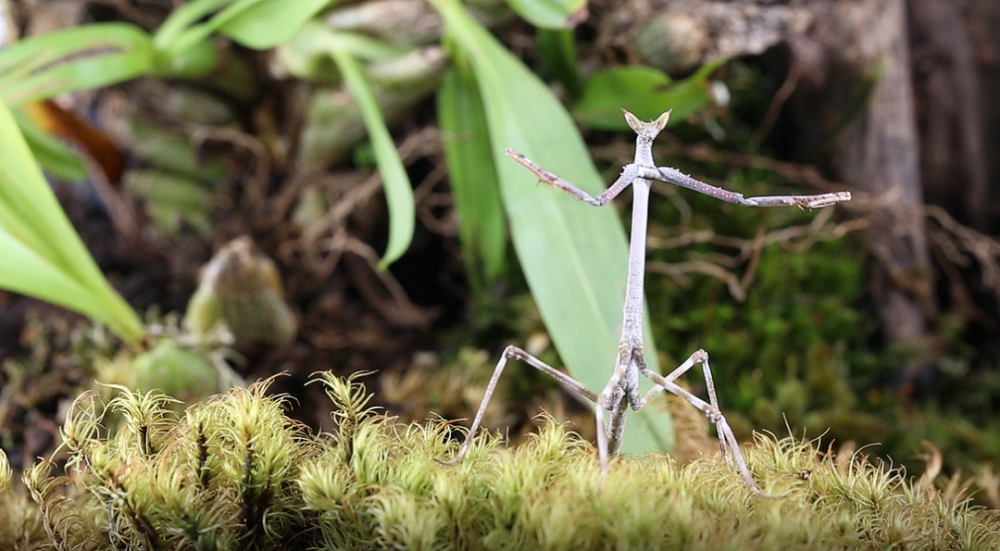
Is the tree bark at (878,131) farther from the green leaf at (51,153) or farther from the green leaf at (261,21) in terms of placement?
the green leaf at (51,153)

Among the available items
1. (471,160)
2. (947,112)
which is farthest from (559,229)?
(947,112)

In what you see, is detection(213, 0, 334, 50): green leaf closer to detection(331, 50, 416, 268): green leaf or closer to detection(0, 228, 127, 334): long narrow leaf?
detection(331, 50, 416, 268): green leaf

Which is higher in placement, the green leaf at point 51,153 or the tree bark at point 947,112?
the tree bark at point 947,112

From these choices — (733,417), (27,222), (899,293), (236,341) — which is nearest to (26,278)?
(27,222)

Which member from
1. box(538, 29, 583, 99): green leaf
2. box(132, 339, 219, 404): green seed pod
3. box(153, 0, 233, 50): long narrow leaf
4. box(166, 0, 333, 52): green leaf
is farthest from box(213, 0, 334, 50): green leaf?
box(132, 339, 219, 404): green seed pod

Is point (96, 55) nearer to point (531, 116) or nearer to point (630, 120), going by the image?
point (531, 116)

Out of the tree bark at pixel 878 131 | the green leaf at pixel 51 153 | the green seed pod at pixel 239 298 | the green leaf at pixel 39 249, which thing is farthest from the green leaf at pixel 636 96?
the green leaf at pixel 51 153

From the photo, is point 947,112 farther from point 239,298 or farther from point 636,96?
point 239,298
